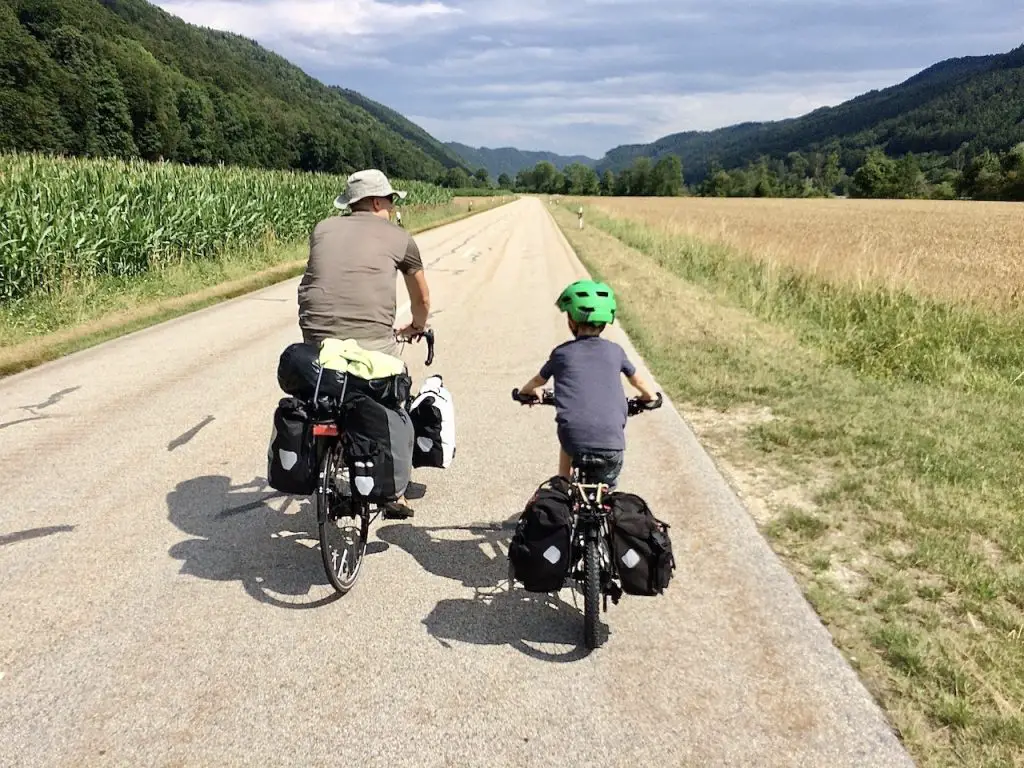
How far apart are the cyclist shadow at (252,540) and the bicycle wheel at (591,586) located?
4.61 feet

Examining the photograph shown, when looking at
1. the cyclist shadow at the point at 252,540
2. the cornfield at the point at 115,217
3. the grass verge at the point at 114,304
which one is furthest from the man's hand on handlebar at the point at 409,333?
the cornfield at the point at 115,217

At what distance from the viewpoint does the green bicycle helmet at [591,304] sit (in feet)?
11.1

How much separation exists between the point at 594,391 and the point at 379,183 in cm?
170

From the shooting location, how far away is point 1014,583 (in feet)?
12.2

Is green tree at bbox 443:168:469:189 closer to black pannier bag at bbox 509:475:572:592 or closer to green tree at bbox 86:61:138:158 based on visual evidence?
green tree at bbox 86:61:138:158

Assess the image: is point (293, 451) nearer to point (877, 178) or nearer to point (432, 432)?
point (432, 432)

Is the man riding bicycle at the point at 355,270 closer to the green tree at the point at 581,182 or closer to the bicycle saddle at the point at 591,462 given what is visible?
the bicycle saddle at the point at 591,462

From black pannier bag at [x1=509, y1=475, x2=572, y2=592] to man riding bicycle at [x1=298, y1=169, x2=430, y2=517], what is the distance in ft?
4.65

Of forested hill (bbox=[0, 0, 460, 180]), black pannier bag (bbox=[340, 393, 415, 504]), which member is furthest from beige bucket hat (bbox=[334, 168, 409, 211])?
forested hill (bbox=[0, 0, 460, 180])

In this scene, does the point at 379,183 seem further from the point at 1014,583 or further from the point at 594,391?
the point at 1014,583

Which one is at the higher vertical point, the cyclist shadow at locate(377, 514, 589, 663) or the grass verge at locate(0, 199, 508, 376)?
the grass verge at locate(0, 199, 508, 376)

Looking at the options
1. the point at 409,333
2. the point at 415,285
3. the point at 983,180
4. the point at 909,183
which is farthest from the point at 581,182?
the point at 415,285

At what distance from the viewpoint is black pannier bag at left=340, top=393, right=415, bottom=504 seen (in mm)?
3432

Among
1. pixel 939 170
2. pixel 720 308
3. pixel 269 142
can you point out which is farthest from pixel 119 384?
pixel 939 170
